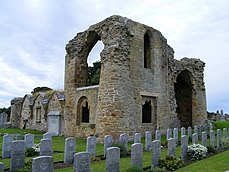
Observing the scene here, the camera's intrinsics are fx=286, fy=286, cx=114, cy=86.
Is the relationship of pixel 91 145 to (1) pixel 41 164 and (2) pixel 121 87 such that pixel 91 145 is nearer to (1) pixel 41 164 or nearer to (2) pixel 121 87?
(1) pixel 41 164

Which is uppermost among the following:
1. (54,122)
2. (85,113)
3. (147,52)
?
(147,52)

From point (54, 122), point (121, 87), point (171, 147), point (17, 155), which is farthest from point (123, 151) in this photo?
point (54, 122)

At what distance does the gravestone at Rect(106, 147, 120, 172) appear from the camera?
8.59 m

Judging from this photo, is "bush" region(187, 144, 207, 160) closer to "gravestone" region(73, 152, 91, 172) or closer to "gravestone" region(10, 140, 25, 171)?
"gravestone" region(73, 152, 91, 172)

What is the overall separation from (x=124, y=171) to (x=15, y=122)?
91.8 ft

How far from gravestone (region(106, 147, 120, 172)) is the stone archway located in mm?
21803

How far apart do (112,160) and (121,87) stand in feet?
33.8

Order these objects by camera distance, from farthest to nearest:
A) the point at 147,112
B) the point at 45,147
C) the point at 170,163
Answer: the point at 147,112 → the point at 45,147 → the point at 170,163

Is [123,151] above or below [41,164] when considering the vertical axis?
below

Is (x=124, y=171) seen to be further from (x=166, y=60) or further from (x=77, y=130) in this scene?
(x=166, y=60)

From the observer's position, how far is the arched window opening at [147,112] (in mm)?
21578

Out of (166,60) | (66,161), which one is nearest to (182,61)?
(166,60)

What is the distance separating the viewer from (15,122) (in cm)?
3459

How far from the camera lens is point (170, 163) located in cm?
1059
